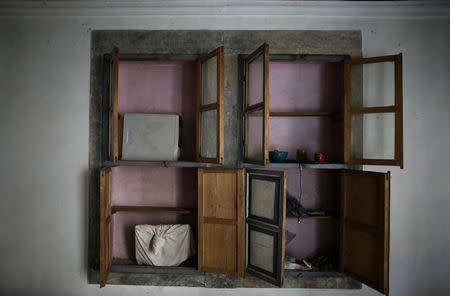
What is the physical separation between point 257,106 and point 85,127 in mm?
1791

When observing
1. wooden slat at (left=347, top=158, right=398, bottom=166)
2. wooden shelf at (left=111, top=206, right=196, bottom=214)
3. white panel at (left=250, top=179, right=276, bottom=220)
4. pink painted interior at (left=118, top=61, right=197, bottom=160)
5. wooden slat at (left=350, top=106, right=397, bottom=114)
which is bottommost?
wooden shelf at (left=111, top=206, right=196, bottom=214)

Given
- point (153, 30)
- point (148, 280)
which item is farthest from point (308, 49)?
point (148, 280)

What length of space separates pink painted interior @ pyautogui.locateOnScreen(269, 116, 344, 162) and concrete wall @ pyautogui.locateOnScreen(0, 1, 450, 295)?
0.54 meters

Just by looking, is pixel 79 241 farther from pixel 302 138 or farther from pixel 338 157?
pixel 338 157

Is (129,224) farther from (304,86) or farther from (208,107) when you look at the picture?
(304,86)

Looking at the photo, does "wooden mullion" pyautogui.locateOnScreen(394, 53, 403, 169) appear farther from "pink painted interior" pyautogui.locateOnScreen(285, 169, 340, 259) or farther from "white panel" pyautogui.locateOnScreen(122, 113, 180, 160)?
"white panel" pyautogui.locateOnScreen(122, 113, 180, 160)

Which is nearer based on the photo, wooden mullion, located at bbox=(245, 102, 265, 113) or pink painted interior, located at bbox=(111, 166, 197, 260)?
wooden mullion, located at bbox=(245, 102, 265, 113)

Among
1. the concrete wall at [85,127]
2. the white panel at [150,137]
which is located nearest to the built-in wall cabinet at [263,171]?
the white panel at [150,137]

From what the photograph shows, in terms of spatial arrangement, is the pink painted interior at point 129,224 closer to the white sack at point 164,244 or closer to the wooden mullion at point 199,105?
the white sack at point 164,244

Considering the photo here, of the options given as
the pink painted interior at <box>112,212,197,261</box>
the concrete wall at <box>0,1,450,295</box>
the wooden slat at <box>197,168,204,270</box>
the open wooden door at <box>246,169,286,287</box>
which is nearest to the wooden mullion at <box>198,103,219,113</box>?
the wooden slat at <box>197,168,204,270</box>

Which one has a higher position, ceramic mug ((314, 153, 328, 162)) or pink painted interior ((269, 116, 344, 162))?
pink painted interior ((269, 116, 344, 162))

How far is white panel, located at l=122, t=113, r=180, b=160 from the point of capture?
266 cm

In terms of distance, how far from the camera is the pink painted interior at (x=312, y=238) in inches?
112

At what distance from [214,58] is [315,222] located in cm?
201
